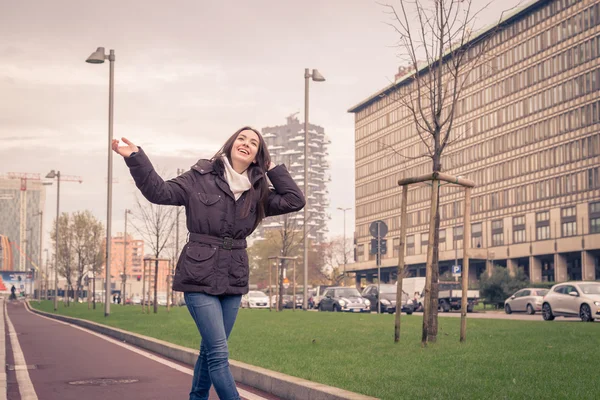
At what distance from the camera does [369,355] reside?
11.1 metres

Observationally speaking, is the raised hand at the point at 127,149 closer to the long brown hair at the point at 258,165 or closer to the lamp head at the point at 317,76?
the long brown hair at the point at 258,165

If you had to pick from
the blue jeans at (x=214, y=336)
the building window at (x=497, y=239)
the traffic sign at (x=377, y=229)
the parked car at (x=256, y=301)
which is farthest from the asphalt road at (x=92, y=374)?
the building window at (x=497, y=239)

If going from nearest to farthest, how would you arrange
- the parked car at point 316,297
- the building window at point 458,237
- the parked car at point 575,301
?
1. the parked car at point 575,301
2. the parked car at point 316,297
3. the building window at point 458,237

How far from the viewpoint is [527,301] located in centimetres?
3991

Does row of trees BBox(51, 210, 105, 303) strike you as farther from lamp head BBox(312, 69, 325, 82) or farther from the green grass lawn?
the green grass lawn

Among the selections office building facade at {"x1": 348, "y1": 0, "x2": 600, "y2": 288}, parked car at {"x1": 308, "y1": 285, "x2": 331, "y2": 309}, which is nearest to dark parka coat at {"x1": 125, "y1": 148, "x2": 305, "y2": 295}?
parked car at {"x1": 308, "y1": 285, "x2": 331, "y2": 309}

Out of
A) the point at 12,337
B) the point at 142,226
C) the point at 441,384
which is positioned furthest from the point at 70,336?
the point at 142,226

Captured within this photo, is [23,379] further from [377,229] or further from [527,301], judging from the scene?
[527,301]

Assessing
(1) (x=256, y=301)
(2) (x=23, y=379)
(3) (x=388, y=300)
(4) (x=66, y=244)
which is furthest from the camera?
(4) (x=66, y=244)

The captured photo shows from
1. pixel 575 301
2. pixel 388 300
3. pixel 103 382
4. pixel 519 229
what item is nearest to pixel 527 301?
pixel 388 300

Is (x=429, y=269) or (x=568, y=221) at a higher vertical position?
(x=568, y=221)

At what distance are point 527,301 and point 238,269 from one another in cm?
3689

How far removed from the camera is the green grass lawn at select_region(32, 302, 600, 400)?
7543 millimetres

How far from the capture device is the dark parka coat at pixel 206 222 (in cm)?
488
